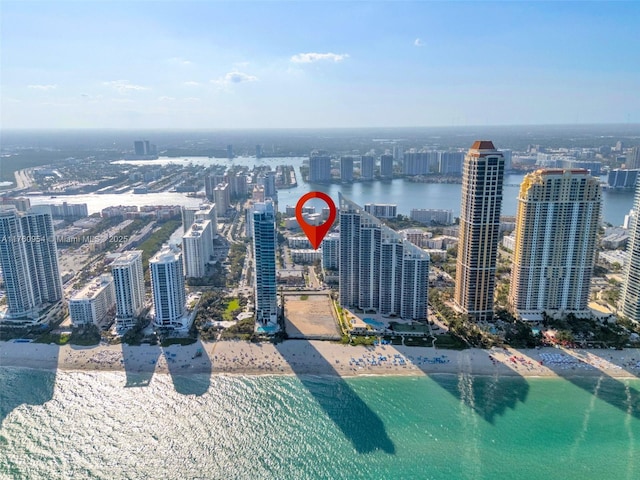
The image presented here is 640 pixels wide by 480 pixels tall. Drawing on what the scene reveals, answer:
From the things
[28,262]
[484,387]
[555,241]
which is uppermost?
[555,241]

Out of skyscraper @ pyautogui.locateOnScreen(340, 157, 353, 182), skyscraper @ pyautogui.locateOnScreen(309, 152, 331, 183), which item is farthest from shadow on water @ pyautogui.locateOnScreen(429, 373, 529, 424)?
skyscraper @ pyautogui.locateOnScreen(309, 152, 331, 183)

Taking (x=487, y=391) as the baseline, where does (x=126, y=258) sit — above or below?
above

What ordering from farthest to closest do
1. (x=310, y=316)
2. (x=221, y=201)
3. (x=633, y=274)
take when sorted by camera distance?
(x=221, y=201)
(x=310, y=316)
(x=633, y=274)

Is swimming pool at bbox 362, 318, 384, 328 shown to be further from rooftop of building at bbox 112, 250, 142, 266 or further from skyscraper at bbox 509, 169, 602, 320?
rooftop of building at bbox 112, 250, 142, 266

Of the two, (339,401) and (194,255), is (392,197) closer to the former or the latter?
(194,255)

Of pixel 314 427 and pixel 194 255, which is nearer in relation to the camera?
pixel 314 427

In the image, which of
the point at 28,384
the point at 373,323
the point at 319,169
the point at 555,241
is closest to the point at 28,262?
the point at 28,384

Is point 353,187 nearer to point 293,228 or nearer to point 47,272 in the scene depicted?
point 293,228
